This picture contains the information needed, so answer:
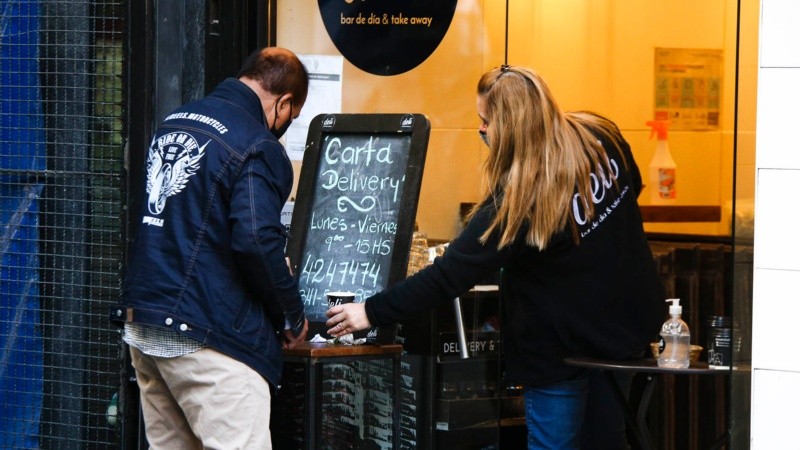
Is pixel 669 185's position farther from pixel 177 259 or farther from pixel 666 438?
pixel 177 259

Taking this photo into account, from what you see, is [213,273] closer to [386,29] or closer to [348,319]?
[348,319]

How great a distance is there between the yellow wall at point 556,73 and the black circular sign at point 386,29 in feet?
0.15

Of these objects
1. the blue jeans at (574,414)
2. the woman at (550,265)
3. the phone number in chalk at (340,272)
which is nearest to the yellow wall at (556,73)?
the phone number in chalk at (340,272)

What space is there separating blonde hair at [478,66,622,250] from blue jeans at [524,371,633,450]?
→ 0.53 metres

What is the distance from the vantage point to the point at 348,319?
4.51 meters

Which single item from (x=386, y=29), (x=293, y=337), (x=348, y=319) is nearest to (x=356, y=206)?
(x=348, y=319)

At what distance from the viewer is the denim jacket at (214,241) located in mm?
4090

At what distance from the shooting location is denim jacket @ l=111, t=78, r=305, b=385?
13.4ft

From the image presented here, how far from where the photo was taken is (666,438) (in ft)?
19.9

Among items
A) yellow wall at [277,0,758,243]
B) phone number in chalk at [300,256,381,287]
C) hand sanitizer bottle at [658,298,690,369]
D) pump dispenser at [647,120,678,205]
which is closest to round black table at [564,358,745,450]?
hand sanitizer bottle at [658,298,690,369]

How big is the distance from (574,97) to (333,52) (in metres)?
1.85

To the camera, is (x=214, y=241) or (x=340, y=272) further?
(x=340, y=272)

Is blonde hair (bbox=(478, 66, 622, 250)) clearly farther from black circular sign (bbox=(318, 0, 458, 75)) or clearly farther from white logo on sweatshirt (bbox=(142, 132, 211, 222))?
black circular sign (bbox=(318, 0, 458, 75))

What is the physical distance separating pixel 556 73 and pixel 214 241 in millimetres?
3393
